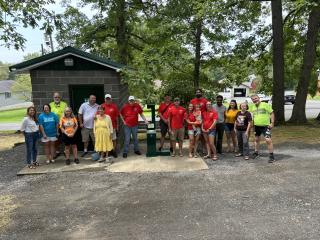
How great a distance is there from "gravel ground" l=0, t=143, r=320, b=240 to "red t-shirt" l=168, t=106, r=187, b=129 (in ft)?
5.19

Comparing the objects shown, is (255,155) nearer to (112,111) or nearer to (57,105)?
(112,111)

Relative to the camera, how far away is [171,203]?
22.1 ft

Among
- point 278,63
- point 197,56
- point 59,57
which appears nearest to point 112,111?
point 59,57

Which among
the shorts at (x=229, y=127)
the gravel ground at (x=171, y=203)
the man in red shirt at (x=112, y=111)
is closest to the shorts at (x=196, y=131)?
the shorts at (x=229, y=127)

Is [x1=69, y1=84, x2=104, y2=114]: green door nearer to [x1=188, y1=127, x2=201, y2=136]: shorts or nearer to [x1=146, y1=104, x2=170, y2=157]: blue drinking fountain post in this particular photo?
[x1=146, y1=104, x2=170, y2=157]: blue drinking fountain post

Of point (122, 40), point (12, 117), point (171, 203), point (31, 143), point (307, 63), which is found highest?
point (122, 40)

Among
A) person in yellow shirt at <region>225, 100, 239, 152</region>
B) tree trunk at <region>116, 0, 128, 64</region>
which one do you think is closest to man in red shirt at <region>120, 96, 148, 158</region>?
person in yellow shirt at <region>225, 100, 239, 152</region>

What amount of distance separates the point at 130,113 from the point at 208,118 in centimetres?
217

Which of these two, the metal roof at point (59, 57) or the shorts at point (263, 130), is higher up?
the metal roof at point (59, 57)

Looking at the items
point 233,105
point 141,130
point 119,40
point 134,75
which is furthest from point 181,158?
point 119,40

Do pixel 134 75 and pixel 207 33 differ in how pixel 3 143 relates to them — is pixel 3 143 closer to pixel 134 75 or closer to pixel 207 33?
pixel 134 75

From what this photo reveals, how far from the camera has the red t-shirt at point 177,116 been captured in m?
10.1

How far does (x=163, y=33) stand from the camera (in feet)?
56.3

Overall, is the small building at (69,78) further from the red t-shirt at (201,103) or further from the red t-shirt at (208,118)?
the red t-shirt at (208,118)
